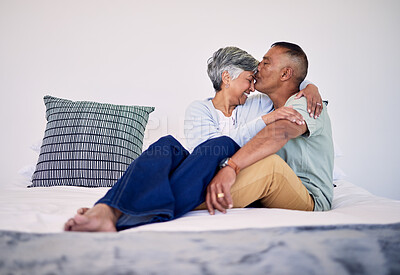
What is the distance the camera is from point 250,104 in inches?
79.7

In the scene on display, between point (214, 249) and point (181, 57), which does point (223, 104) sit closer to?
point (181, 57)

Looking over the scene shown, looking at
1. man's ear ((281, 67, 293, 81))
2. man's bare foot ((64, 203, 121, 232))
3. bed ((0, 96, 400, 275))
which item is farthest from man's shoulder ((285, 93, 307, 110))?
man's bare foot ((64, 203, 121, 232))

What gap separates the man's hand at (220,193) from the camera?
3.94 ft

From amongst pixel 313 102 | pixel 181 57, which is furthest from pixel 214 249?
pixel 181 57

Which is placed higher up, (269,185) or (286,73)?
(286,73)

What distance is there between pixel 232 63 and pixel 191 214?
100cm

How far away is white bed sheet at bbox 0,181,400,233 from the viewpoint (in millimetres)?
966

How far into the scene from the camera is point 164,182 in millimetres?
1101

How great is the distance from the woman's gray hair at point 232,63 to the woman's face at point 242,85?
2cm

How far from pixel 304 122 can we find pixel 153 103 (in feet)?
4.75

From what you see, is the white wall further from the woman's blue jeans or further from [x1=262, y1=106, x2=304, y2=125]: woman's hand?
the woman's blue jeans

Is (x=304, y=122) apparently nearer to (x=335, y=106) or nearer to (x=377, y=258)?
(x=377, y=258)

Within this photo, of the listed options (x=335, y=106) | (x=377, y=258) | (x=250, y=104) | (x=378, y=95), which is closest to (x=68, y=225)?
(x=377, y=258)

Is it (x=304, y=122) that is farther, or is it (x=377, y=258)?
(x=304, y=122)
